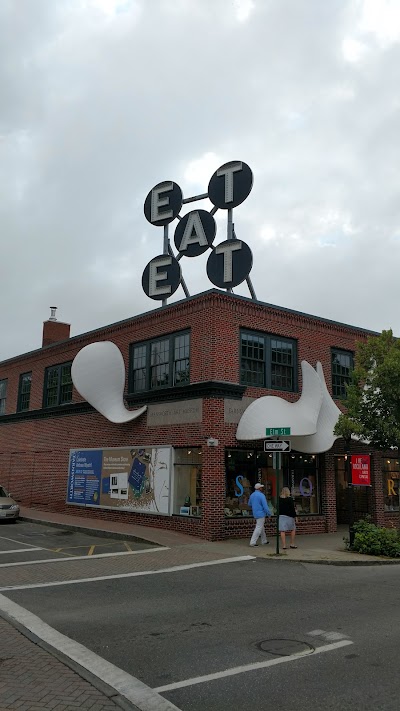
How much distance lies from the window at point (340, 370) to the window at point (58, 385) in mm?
11160

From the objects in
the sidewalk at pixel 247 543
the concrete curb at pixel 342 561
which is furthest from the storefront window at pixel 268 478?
the concrete curb at pixel 342 561

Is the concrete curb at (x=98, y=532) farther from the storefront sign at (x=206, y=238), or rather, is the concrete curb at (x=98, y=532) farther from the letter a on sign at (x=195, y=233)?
the letter a on sign at (x=195, y=233)

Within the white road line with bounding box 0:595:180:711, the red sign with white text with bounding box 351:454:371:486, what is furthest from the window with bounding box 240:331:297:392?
the white road line with bounding box 0:595:180:711

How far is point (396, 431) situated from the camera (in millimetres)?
14859

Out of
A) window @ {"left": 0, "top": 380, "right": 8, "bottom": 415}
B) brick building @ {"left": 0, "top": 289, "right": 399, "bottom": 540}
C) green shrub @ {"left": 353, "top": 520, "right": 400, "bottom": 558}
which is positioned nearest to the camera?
green shrub @ {"left": 353, "top": 520, "right": 400, "bottom": 558}

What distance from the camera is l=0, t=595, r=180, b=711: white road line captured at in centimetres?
506

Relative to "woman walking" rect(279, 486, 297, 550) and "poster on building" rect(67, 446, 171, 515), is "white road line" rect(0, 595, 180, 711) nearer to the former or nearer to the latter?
"woman walking" rect(279, 486, 297, 550)

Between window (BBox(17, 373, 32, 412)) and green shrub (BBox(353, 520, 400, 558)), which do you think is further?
window (BBox(17, 373, 32, 412))

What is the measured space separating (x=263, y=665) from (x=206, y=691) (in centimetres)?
88

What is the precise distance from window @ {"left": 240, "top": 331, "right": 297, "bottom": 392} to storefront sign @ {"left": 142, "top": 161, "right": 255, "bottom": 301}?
2461mm

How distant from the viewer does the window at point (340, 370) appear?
68.6 ft

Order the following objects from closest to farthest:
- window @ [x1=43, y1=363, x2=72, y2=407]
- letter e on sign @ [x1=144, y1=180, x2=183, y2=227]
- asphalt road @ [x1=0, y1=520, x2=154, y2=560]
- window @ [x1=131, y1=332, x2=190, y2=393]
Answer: asphalt road @ [x1=0, y1=520, x2=154, y2=560]
window @ [x1=131, y1=332, x2=190, y2=393]
letter e on sign @ [x1=144, y1=180, x2=183, y2=227]
window @ [x1=43, y1=363, x2=72, y2=407]

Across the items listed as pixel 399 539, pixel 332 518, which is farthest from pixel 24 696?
pixel 332 518

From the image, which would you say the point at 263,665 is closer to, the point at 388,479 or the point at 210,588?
the point at 210,588
